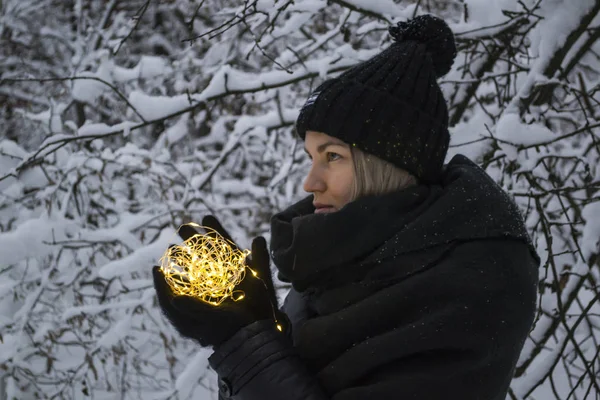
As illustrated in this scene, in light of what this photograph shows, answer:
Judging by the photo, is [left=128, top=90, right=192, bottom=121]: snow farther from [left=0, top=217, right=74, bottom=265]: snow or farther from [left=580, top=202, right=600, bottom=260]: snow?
[left=580, top=202, right=600, bottom=260]: snow

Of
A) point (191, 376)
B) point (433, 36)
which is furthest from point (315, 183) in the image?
point (191, 376)

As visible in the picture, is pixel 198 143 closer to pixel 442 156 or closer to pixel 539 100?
pixel 539 100

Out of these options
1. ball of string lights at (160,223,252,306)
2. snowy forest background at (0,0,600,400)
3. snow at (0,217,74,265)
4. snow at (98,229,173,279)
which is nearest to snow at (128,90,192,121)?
snowy forest background at (0,0,600,400)

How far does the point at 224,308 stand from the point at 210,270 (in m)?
0.13

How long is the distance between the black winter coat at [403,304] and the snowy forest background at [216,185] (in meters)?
0.91

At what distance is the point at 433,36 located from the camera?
4.26 feet

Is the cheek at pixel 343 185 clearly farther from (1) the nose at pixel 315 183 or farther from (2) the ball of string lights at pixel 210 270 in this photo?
(2) the ball of string lights at pixel 210 270

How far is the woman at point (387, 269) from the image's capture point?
3.41 feet

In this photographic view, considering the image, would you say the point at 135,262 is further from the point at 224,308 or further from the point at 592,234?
the point at 592,234

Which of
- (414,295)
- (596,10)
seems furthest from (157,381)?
(596,10)

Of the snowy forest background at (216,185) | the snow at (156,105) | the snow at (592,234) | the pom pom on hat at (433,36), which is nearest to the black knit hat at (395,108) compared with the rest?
the pom pom on hat at (433,36)

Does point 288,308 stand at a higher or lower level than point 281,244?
lower

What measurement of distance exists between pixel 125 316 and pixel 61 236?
0.61 metres

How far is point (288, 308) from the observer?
1.44m
